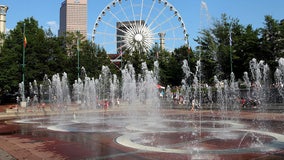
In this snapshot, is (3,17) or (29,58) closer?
(29,58)

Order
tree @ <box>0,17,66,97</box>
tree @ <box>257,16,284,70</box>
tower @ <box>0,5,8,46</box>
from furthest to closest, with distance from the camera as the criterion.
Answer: tower @ <box>0,5,8,46</box> → tree @ <box>0,17,66,97</box> → tree @ <box>257,16,284,70</box>

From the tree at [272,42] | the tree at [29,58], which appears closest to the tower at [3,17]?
the tree at [29,58]

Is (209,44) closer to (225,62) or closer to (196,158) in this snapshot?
(225,62)

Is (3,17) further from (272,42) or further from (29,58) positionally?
(272,42)

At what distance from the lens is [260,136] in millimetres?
10570

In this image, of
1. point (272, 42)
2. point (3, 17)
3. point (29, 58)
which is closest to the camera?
point (272, 42)

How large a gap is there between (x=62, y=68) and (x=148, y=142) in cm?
3829

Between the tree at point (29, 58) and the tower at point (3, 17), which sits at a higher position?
the tower at point (3, 17)

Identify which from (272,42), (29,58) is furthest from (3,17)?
(272,42)

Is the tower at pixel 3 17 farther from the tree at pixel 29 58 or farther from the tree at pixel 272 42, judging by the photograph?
the tree at pixel 272 42

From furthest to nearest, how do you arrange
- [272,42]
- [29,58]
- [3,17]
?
1. [3,17]
2. [29,58]
3. [272,42]

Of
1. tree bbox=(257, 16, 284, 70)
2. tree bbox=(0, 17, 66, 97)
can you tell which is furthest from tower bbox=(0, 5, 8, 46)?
tree bbox=(257, 16, 284, 70)

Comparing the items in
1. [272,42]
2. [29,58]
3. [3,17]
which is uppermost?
[3,17]

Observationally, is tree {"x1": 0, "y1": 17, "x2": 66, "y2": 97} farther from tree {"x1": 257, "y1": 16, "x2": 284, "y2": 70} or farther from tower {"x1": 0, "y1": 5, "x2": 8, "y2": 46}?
tower {"x1": 0, "y1": 5, "x2": 8, "y2": 46}
